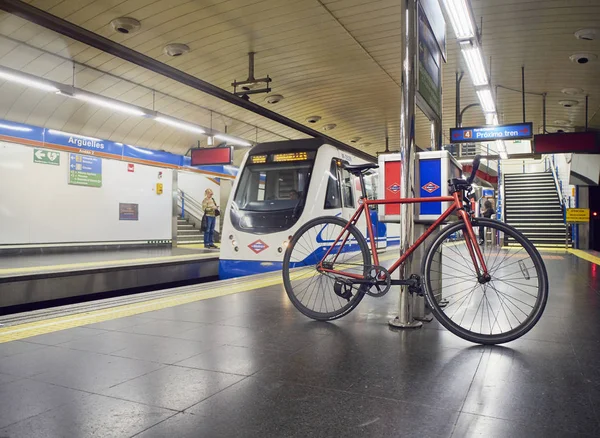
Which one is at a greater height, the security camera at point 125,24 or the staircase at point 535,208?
the security camera at point 125,24

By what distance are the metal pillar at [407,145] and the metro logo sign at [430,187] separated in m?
0.21

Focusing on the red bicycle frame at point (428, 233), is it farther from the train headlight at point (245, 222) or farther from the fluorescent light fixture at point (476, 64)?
the fluorescent light fixture at point (476, 64)

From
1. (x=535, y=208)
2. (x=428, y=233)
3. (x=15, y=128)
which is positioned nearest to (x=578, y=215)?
(x=535, y=208)

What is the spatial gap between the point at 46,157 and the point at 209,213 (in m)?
4.58

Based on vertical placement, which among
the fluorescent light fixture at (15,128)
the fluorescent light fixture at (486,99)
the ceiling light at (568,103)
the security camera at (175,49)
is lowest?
the fluorescent light fixture at (15,128)

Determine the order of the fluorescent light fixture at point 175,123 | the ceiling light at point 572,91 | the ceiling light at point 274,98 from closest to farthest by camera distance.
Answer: the fluorescent light fixture at point 175,123 → the ceiling light at point 572,91 → the ceiling light at point 274,98

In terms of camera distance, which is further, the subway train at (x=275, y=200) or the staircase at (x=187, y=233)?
the staircase at (x=187, y=233)

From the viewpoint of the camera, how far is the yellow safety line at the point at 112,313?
122 inches

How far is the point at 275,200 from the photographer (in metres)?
7.98

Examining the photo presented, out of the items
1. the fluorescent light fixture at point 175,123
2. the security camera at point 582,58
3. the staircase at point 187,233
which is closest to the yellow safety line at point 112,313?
the fluorescent light fixture at point 175,123

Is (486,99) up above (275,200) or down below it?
above

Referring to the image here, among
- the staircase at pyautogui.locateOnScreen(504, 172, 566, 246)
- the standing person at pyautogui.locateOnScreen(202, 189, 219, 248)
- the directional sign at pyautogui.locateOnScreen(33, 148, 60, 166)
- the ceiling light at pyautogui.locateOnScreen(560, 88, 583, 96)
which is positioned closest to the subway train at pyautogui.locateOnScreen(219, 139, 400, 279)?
the standing person at pyautogui.locateOnScreen(202, 189, 219, 248)

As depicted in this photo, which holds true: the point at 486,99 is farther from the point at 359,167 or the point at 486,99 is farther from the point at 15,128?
the point at 15,128

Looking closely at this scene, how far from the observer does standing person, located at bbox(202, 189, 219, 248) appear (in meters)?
13.3
